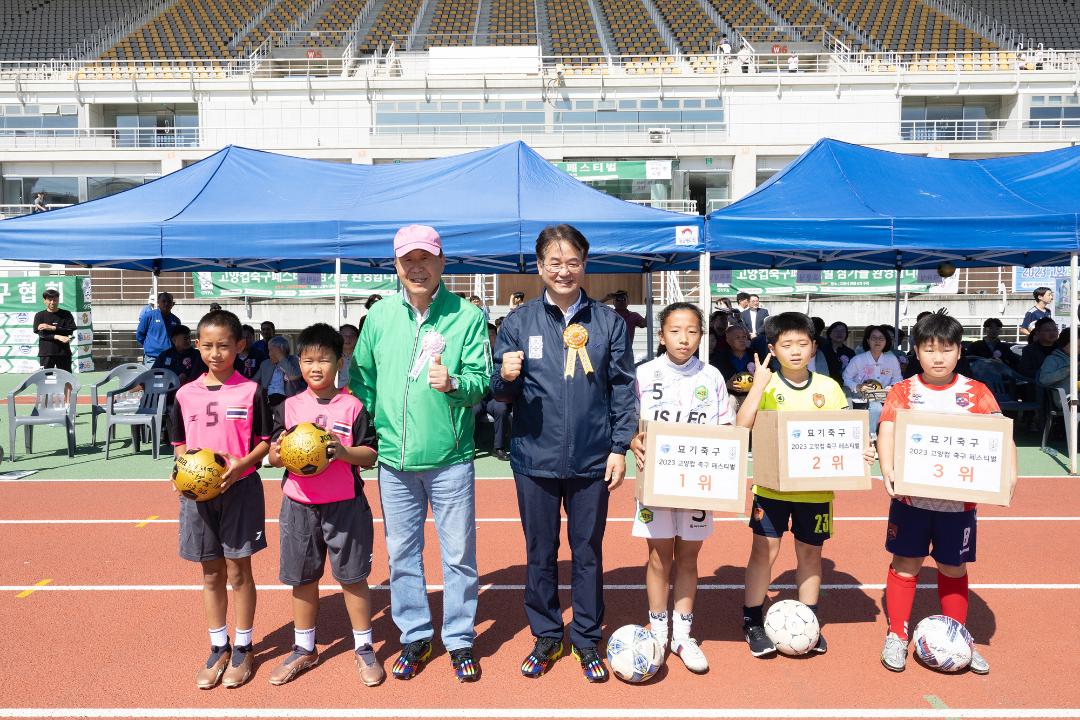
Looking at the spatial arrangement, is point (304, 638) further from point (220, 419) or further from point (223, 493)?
point (220, 419)

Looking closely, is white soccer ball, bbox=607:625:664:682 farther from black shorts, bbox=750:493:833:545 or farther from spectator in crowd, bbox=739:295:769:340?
spectator in crowd, bbox=739:295:769:340

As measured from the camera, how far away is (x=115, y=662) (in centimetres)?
395

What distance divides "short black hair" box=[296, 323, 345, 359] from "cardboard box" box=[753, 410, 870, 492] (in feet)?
6.75

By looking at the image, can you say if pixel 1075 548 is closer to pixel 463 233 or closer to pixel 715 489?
pixel 715 489

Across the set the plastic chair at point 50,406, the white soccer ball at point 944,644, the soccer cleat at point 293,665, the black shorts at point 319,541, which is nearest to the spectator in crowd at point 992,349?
the white soccer ball at point 944,644

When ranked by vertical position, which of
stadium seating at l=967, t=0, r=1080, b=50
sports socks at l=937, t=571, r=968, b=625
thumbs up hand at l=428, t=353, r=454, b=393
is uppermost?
stadium seating at l=967, t=0, r=1080, b=50

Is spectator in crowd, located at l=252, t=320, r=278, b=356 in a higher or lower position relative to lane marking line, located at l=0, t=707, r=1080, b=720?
higher

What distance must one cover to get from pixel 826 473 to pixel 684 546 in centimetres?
75

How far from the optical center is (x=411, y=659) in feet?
12.3

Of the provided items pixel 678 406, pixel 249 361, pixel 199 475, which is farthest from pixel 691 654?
pixel 249 361

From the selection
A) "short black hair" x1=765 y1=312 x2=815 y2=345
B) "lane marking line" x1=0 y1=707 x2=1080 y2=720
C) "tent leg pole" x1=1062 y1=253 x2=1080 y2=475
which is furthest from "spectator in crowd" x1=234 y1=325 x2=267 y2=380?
"tent leg pole" x1=1062 y1=253 x2=1080 y2=475

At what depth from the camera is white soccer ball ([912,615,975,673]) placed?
12.3 ft

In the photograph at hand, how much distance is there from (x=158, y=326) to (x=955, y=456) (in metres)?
10.3

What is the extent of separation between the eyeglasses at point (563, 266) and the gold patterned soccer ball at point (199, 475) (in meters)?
1.70
